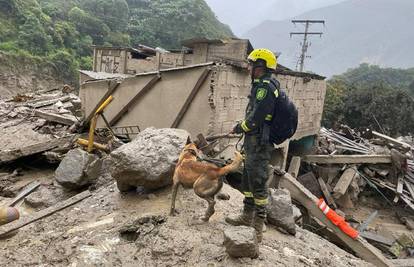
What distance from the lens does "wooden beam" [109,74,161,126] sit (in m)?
7.54

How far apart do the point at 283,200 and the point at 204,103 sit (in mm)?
2881

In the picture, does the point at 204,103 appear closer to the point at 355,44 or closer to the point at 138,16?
the point at 138,16

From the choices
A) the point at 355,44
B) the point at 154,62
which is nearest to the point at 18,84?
the point at 154,62

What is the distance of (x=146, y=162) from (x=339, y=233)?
3182 mm

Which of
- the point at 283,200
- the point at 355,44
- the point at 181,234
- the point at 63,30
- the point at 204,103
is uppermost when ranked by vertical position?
the point at 355,44

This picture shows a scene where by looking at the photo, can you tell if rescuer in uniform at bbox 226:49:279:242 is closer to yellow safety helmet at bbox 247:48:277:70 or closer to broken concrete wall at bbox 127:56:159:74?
yellow safety helmet at bbox 247:48:277:70

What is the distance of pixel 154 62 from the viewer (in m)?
19.7

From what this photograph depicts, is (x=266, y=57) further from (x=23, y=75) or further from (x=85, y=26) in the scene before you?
(x=85, y=26)

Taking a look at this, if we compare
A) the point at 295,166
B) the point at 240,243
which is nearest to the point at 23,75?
the point at 295,166

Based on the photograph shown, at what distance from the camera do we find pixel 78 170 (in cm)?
613

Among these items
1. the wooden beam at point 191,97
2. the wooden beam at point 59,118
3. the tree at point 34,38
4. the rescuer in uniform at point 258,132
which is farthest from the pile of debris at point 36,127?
the tree at point 34,38

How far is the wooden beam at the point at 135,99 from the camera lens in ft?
24.8

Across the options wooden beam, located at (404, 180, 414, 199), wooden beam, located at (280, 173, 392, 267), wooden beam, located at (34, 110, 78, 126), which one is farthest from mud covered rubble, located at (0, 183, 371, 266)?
wooden beam, located at (404, 180, 414, 199)

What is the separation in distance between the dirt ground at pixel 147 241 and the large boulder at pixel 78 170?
3.42 feet
